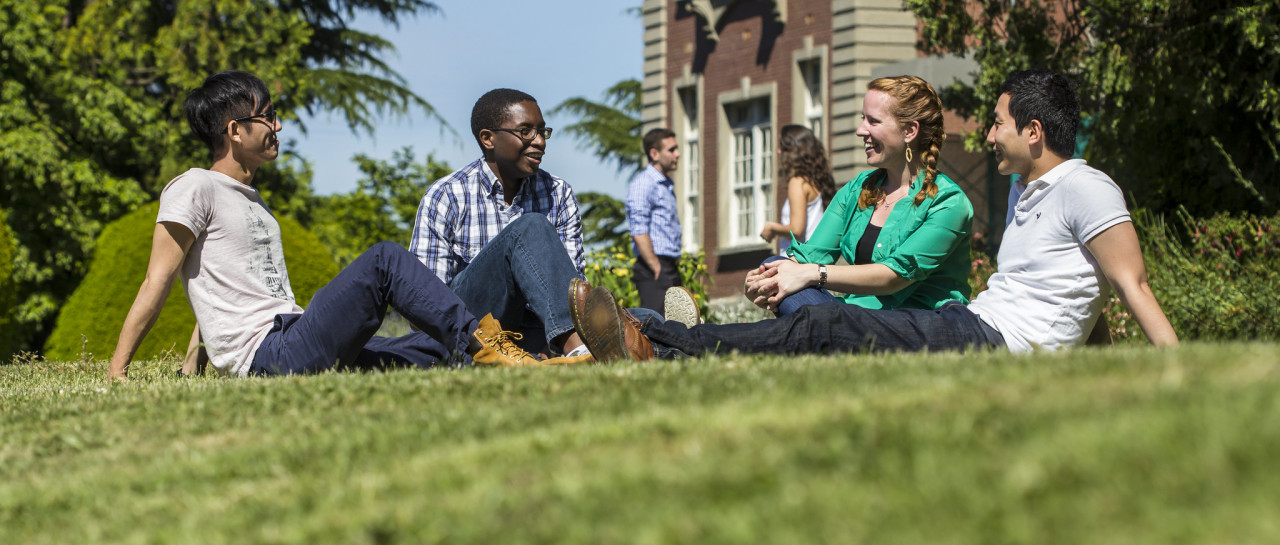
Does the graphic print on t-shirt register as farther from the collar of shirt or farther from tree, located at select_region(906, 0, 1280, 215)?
tree, located at select_region(906, 0, 1280, 215)

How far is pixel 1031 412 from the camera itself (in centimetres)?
296

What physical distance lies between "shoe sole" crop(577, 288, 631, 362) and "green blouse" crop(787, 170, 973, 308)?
1.36 meters

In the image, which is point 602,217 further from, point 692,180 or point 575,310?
point 575,310

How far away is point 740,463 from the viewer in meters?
2.92

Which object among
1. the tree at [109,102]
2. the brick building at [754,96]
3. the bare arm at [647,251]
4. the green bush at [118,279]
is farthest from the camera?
the brick building at [754,96]

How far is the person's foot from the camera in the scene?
25.0ft

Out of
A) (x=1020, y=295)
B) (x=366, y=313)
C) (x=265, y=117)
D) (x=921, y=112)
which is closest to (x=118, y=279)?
(x=265, y=117)

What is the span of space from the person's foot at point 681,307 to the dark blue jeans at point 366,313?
172cm

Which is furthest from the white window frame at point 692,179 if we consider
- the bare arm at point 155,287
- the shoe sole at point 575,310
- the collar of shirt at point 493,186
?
the shoe sole at point 575,310

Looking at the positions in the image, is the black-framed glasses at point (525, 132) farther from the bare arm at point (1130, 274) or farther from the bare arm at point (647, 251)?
the bare arm at point (647, 251)

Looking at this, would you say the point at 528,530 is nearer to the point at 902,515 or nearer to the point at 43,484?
the point at 902,515

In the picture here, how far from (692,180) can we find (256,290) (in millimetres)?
18752

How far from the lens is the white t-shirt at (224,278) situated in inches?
253

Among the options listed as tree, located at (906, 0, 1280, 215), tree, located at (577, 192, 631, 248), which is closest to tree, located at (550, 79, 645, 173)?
tree, located at (577, 192, 631, 248)
